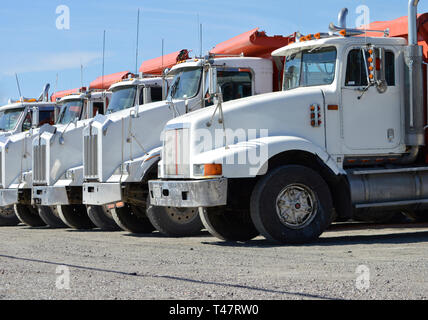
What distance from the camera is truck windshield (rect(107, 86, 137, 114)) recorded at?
16.1 metres

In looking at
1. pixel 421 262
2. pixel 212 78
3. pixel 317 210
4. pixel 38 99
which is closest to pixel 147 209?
pixel 212 78

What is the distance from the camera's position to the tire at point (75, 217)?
17.2m

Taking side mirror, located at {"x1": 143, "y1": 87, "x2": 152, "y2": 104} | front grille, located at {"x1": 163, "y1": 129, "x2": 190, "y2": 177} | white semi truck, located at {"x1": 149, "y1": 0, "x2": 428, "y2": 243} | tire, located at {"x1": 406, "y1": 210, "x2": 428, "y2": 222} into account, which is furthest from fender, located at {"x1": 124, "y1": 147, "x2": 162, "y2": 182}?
tire, located at {"x1": 406, "y1": 210, "x2": 428, "y2": 222}

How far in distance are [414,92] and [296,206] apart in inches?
107

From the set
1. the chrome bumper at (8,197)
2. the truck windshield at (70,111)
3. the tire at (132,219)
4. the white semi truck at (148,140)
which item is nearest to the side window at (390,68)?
the white semi truck at (148,140)

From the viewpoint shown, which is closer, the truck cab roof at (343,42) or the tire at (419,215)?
the truck cab roof at (343,42)

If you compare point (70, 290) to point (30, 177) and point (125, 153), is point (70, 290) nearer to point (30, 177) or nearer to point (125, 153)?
point (125, 153)

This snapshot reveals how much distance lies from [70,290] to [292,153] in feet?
17.0

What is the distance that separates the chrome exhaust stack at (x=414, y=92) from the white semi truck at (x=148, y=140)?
2628 millimetres

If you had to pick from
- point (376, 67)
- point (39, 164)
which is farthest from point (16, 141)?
point (376, 67)

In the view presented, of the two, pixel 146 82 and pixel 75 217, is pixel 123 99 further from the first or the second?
pixel 75 217

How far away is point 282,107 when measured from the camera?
11.4 metres

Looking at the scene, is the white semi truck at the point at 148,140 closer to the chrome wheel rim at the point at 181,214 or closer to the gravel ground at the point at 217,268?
the chrome wheel rim at the point at 181,214

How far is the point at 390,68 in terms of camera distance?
12.1m
